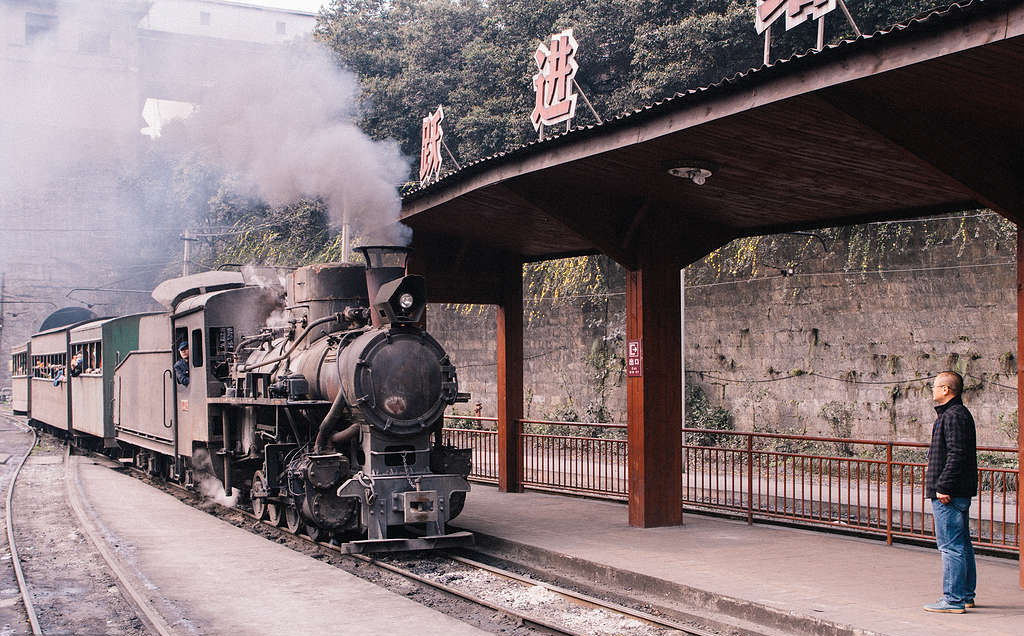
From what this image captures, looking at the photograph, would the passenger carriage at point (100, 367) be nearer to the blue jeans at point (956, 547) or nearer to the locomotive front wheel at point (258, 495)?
the locomotive front wheel at point (258, 495)

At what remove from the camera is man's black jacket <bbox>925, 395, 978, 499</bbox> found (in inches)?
239

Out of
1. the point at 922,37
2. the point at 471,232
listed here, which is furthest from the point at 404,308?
the point at 922,37

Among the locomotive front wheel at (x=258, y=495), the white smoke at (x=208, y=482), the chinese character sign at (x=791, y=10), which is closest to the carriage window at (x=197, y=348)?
the white smoke at (x=208, y=482)

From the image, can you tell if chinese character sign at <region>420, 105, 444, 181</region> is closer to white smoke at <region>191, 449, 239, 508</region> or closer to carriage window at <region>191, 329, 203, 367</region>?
carriage window at <region>191, 329, 203, 367</region>

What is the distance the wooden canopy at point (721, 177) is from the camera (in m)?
5.51

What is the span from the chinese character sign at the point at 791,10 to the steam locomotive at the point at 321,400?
5062mm

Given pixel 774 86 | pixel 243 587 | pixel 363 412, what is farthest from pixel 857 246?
pixel 243 587

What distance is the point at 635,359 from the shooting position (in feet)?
32.1

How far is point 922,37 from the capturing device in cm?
511

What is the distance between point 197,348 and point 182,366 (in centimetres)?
75

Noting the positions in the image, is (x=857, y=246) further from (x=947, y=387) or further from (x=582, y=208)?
(x=947, y=387)

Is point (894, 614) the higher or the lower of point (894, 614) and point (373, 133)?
the lower

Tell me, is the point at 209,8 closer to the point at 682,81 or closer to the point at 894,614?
the point at 682,81

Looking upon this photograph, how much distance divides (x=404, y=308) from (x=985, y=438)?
9.37 metres
